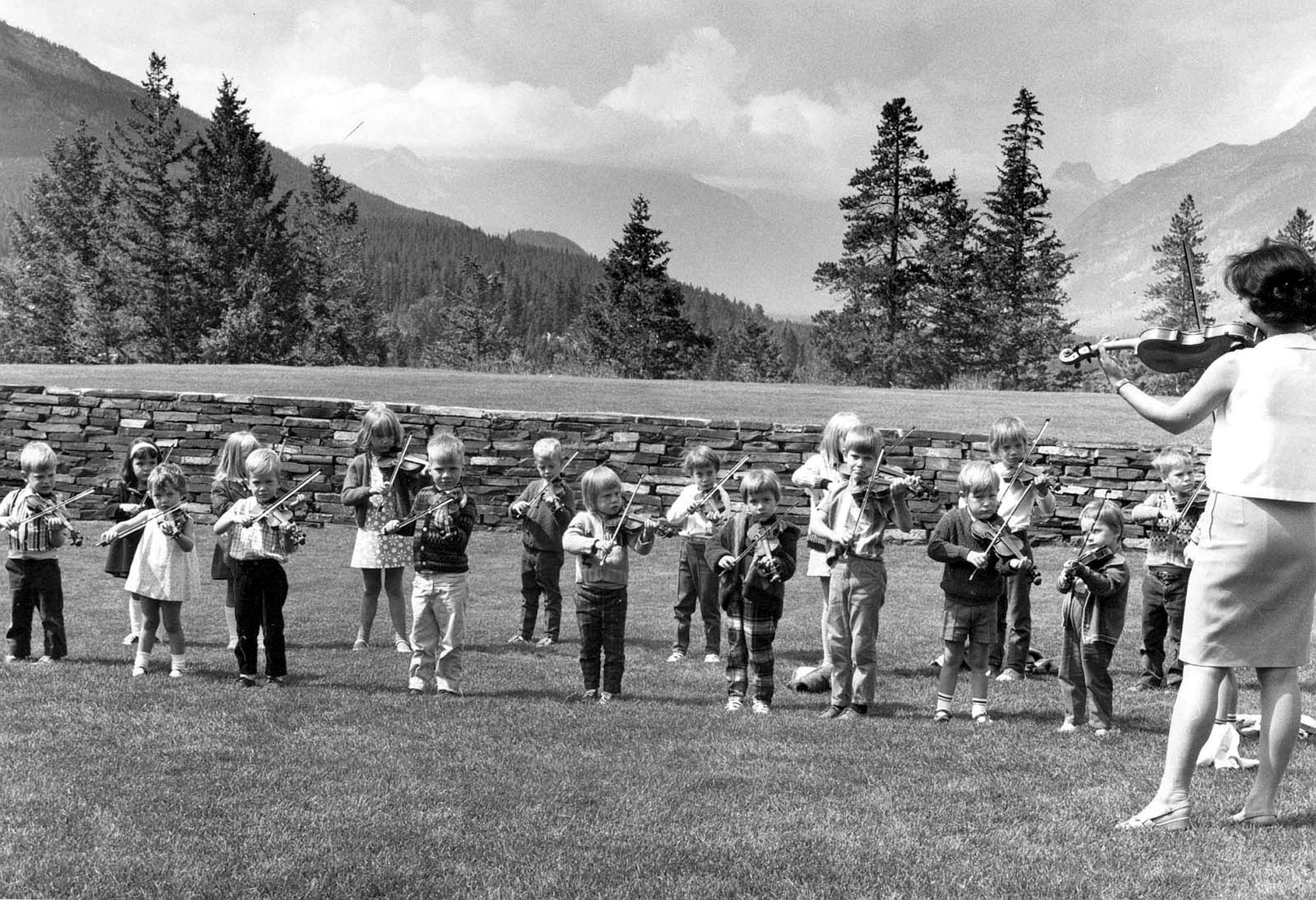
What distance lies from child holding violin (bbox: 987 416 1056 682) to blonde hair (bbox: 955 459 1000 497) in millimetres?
1089

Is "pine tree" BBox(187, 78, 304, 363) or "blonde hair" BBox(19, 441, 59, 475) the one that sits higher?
"pine tree" BBox(187, 78, 304, 363)

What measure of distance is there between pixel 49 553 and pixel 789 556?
Answer: 17.6 feet

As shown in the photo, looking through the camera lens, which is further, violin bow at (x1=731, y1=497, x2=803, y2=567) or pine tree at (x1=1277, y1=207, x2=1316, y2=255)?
pine tree at (x1=1277, y1=207, x2=1316, y2=255)

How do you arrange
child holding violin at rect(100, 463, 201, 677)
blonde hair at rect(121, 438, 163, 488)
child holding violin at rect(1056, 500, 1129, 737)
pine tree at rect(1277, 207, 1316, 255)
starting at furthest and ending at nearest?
pine tree at rect(1277, 207, 1316, 255), blonde hair at rect(121, 438, 163, 488), child holding violin at rect(100, 463, 201, 677), child holding violin at rect(1056, 500, 1129, 737)

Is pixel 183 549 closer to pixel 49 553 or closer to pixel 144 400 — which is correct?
pixel 49 553

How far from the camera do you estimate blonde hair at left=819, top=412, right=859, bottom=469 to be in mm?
7426

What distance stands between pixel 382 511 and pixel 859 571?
13.0 feet

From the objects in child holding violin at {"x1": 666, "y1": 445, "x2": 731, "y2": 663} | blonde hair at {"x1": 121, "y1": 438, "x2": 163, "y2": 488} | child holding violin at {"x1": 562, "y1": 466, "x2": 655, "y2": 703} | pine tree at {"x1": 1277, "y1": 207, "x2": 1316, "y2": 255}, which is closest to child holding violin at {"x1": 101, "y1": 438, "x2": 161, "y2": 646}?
blonde hair at {"x1": 121, "y1": 438, "x2": 163, "y2": 488}

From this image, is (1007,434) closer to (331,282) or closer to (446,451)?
(446,451)

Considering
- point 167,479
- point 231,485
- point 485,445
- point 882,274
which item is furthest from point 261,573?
point 882,274

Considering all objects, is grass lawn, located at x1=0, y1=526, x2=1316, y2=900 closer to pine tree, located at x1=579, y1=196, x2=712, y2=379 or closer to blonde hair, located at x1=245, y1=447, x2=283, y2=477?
blonde hair, located at x1=245, y1=447, x2=283, y2=477

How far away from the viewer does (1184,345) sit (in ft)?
15.3

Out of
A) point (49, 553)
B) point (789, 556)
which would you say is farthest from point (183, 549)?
point (789, 556)

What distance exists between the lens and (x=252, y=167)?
52312 millimetres
